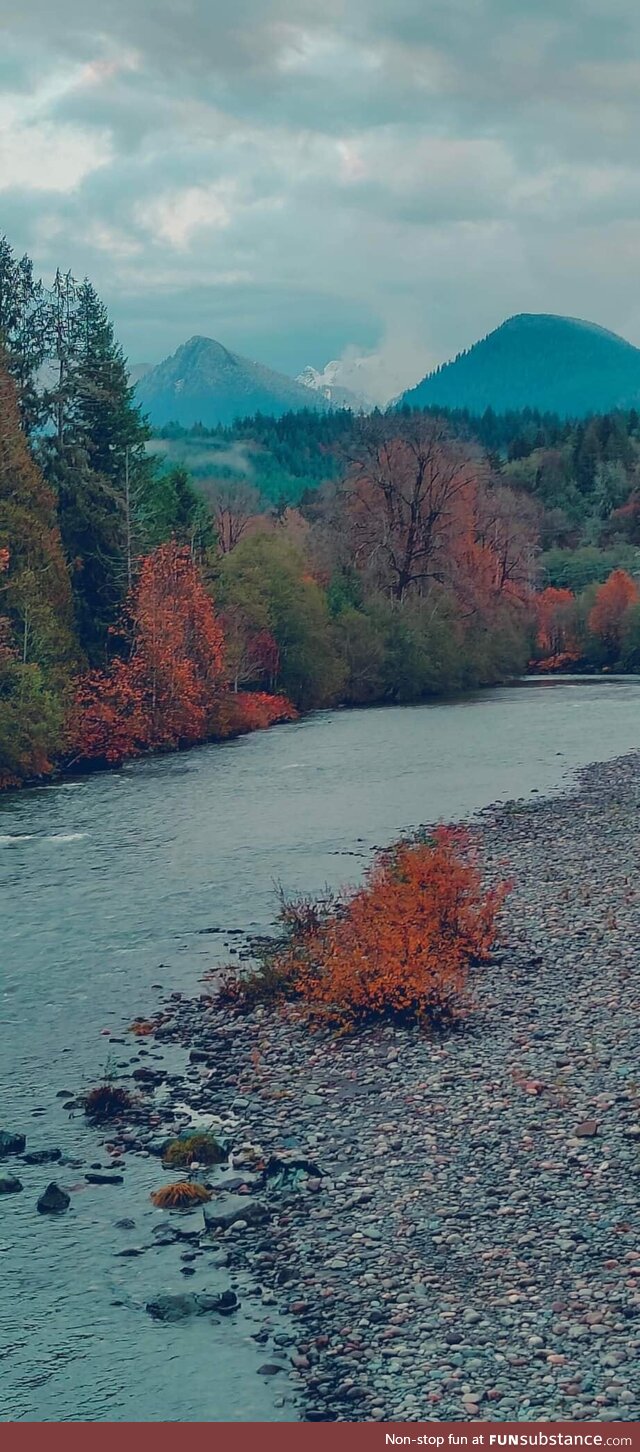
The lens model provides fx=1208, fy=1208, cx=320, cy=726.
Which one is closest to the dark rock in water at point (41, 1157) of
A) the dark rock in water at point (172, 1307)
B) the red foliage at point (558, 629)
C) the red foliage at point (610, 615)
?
the dark rock in water at point (172, 1307)

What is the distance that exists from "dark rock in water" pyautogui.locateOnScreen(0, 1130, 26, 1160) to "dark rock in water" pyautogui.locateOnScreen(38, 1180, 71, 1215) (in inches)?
46.3

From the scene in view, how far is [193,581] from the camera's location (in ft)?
179

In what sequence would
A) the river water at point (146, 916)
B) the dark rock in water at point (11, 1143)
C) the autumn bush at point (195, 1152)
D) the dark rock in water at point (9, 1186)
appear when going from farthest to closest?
the dark rock in water at point (11, 1143), the autumn bush at point (195, 1152), the dark rock in water at point (9, 1186), the river water at point (146, 916)

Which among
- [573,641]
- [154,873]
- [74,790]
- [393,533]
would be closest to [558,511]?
[573,641]

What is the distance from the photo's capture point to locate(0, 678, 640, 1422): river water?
9.88 metres

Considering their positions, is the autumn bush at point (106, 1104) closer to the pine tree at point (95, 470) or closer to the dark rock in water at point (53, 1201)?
the dark rock in water at point (53, 1201)

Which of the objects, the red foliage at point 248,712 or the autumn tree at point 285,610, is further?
the autumn tree at point 285,610

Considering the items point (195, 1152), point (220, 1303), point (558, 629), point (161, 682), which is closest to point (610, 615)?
point (558, 629)

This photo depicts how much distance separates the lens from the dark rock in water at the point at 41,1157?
13.4 m

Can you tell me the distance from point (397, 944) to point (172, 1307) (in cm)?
795

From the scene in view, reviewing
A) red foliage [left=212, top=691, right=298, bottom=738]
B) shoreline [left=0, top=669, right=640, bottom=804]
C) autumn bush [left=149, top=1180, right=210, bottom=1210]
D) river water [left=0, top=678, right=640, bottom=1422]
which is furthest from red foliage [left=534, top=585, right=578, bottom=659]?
autumn bush [left=149, top=1180, right=210, bottom=1210]

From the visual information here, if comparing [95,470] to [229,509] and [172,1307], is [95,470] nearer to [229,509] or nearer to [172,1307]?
[172,1307]

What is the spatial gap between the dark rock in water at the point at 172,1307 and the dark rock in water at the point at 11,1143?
11.5ft

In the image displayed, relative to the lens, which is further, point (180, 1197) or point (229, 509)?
point (229, 509)
